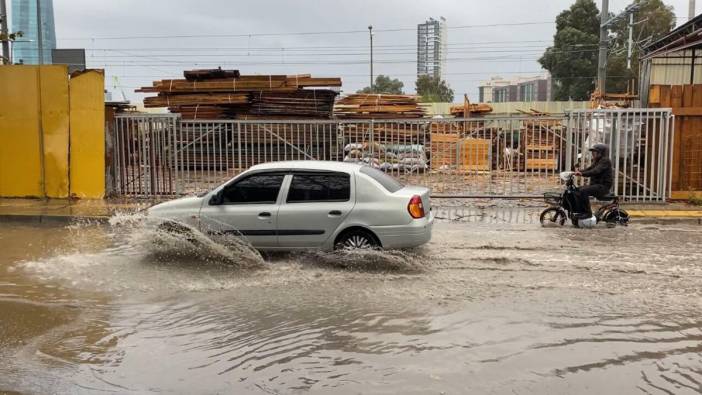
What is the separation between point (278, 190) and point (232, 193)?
64 cm

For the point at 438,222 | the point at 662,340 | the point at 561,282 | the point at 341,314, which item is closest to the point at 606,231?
the point at 438,222

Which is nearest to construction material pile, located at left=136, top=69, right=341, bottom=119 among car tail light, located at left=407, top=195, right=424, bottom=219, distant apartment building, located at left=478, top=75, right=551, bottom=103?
car tail light, located at left=407, top=195, right=424, bottom=219

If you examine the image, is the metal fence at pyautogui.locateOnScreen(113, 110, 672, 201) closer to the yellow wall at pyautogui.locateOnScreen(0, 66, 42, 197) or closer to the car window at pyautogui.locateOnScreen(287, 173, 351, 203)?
the yellow wall at pyautogui.locateOnScreen(0, 66, 42, 197)

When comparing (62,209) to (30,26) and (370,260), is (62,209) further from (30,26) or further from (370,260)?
(30,26)

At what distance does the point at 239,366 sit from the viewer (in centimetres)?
485

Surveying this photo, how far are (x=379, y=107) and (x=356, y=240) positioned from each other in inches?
519

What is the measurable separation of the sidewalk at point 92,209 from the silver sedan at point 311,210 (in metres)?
4.82

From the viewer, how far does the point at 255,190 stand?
27.5 ft

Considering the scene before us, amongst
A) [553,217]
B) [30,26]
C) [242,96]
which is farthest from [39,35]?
[553,217]

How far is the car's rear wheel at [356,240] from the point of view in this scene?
8016 mm

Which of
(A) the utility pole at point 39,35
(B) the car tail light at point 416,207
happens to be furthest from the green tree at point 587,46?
(B) the car tail light at point 416,207

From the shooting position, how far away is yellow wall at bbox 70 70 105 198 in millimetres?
14250

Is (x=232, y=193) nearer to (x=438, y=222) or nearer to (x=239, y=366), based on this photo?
(x=239, y=366)

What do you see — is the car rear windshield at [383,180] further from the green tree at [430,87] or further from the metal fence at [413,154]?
the green tree at [430,87]
